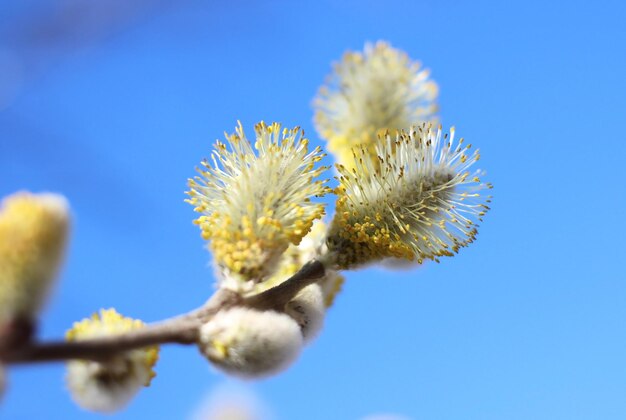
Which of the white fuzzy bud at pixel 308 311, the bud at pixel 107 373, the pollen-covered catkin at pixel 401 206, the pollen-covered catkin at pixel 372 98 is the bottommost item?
the bud at pixel 107 373

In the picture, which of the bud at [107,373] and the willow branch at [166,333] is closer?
the willow branch at [166,333]

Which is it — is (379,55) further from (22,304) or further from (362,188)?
(22,304)

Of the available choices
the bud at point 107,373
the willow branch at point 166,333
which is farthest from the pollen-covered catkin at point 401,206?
the bud at point 107,373

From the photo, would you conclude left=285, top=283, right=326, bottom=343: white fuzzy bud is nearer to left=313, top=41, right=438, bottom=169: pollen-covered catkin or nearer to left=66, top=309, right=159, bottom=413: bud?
left=66, top=309, right=159, bottom=413: bud

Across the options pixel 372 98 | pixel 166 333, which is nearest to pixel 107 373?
pixel 166 333

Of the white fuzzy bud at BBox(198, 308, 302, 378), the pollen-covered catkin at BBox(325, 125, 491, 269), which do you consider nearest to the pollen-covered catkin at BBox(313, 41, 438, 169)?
the pollen-covered catkin at BBox(325, 125, 491, 269)

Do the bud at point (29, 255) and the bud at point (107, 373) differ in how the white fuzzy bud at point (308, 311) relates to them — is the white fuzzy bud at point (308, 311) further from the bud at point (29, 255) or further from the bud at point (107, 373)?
the bud at point (29, 255)
